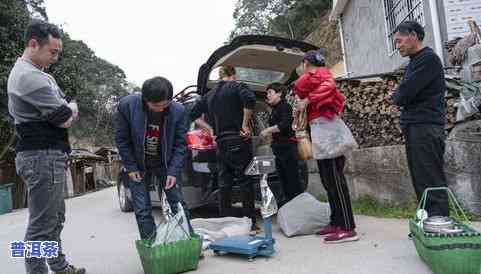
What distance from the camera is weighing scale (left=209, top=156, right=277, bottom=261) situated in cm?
400

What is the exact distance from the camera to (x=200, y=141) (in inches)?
222

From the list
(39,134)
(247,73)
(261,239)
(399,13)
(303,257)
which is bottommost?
(303,257)

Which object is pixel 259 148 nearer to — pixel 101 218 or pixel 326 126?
pixel 326 126

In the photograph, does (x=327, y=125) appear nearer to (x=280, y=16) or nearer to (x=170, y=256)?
(x=170, y=256)

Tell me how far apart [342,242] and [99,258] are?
2.61 metres

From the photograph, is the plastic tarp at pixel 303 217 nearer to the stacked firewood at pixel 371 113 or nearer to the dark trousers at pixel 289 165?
the dark trousers at pixel 289 165

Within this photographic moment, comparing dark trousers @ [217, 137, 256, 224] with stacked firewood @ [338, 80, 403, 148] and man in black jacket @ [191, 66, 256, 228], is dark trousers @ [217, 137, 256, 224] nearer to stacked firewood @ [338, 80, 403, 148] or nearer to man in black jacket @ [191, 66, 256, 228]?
man in black jacket @ [191, 66, 256, 228]

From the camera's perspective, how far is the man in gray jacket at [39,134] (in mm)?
3279

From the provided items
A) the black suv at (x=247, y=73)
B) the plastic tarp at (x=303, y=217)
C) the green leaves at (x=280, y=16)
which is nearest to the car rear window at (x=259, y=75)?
the black suv at (x=247, y=73)

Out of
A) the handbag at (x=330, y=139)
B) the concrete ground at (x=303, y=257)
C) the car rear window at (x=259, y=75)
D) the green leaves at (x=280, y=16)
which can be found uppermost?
the green leaves at (x=280, y=16)

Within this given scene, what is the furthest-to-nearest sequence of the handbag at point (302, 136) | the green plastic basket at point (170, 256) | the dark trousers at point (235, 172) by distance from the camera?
the dark trousers at point (235, 172)
the handbag at point (302, 136)
the green plastic basket at point (170, 256)

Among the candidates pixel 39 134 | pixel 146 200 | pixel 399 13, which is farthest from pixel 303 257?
pixel 399 13

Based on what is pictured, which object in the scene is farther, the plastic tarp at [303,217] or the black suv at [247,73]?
the black suv at [247,73]

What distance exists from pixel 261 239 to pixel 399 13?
743 centimetres
